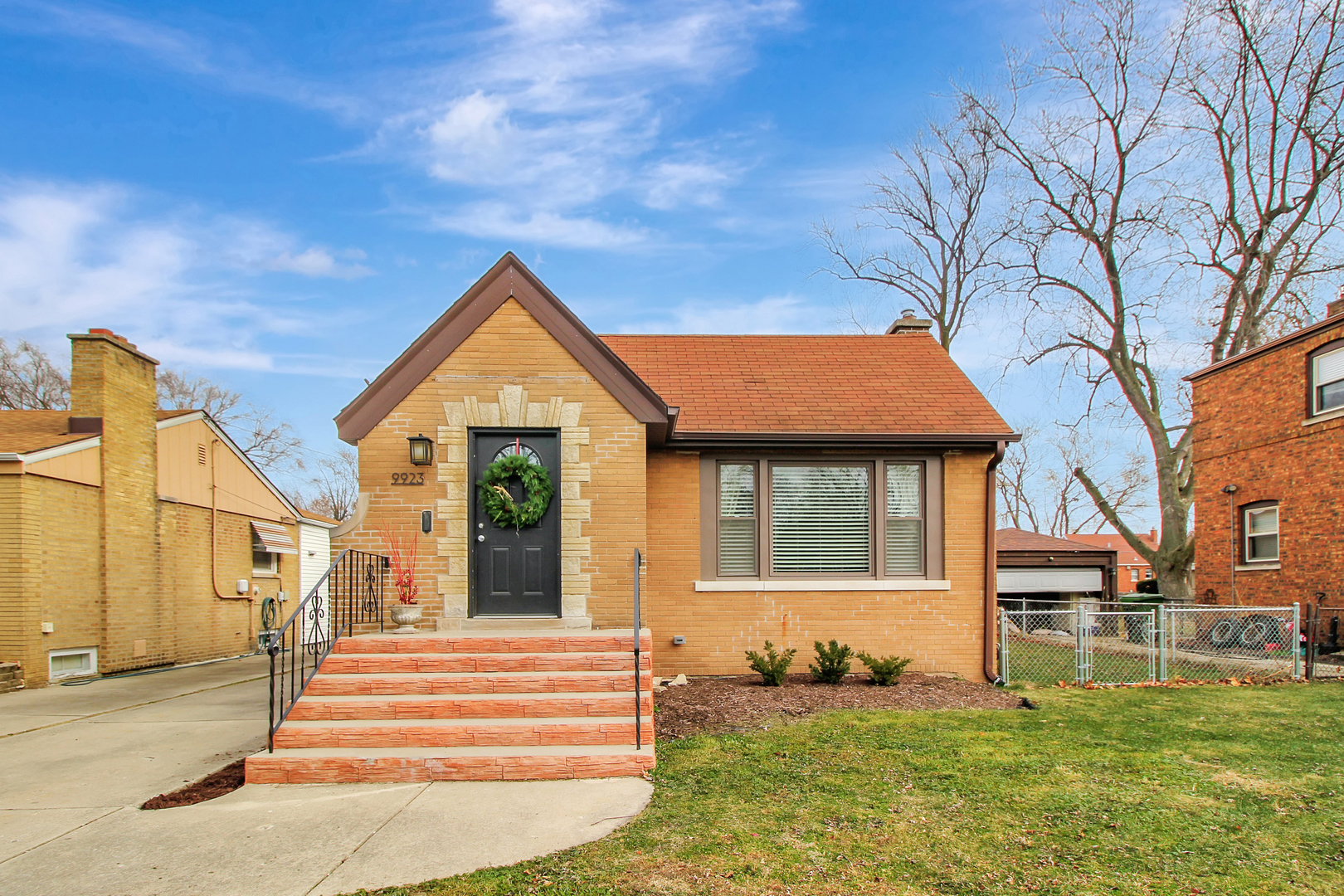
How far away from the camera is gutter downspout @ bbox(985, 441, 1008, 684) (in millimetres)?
10406

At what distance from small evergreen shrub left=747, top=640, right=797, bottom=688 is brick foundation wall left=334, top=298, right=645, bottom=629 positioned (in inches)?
70.1

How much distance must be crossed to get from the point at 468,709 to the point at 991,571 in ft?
23.5

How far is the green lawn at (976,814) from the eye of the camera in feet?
13.2

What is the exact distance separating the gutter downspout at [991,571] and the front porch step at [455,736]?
237 inches

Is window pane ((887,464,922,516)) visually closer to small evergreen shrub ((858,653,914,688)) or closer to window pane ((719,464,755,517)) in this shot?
window pane ((719,464,755,517))

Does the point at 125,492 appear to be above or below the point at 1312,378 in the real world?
below

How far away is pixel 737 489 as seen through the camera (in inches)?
420

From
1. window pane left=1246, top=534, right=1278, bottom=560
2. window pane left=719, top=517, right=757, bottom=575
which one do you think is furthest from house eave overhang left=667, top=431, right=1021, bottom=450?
window pane left=1246, top=534, right=1278, bottom=560

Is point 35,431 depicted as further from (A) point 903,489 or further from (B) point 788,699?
(A) point 903,489

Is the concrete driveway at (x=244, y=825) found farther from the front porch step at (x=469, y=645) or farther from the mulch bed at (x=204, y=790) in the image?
the front porch step at (x=469, y=645)

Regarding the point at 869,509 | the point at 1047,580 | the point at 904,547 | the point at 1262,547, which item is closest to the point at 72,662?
the point at 869,509

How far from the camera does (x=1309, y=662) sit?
11.0 metres

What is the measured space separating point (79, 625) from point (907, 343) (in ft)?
44.6

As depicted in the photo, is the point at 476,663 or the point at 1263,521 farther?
the point at 1263,521
